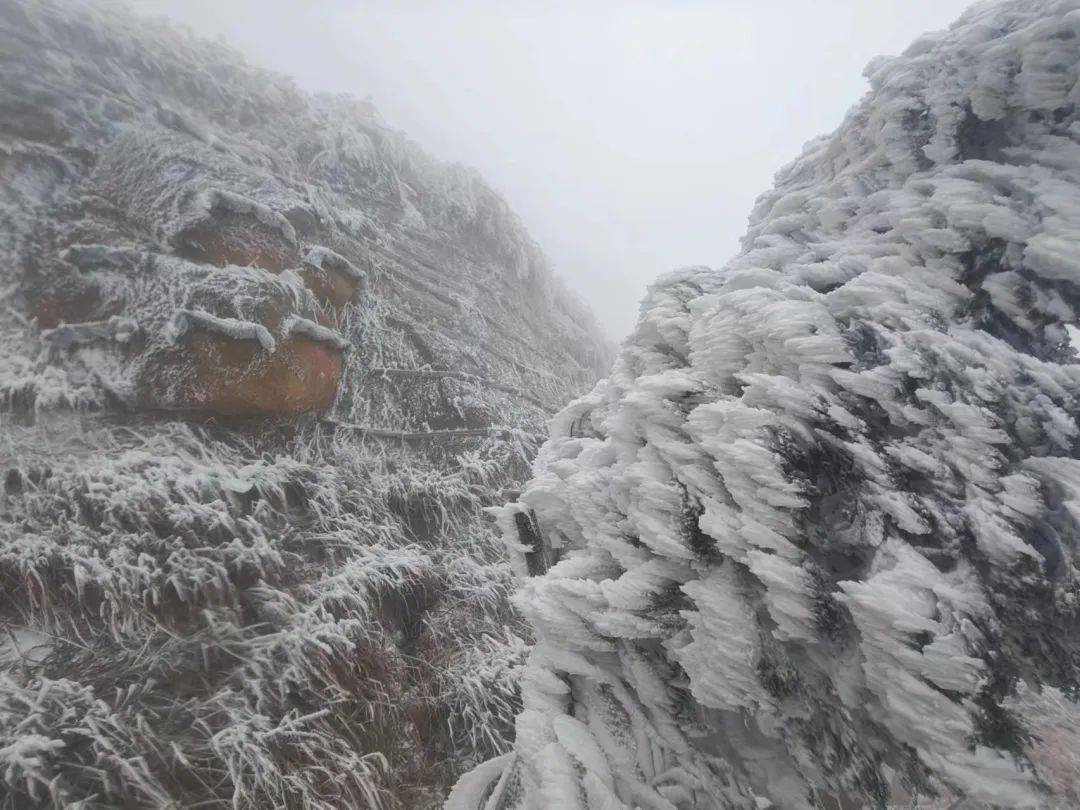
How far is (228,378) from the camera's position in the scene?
12.9 feet

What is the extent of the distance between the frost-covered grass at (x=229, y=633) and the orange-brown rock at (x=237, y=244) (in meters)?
1.72

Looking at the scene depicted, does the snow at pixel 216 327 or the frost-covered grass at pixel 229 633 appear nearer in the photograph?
the frost-covered grass at pixel 229 633

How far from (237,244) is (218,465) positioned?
225 cm

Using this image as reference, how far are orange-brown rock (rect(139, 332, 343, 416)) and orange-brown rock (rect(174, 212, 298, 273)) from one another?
0.90 m

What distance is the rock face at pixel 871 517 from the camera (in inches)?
64.9

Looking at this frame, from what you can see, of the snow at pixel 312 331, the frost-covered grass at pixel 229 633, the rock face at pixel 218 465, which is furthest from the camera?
the snow at pixel 312 331

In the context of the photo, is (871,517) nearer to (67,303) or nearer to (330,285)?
(330,285)

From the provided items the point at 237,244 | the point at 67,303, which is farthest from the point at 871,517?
the point at 67,303

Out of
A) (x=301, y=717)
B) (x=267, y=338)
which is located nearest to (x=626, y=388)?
(x=301, y=717)

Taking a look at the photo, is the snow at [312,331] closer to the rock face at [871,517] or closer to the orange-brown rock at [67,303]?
the orange-brown rock at [67,303]

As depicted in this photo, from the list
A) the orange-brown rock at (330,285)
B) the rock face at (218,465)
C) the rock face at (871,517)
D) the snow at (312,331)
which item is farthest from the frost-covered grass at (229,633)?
the orange-brown rock at (330,285)

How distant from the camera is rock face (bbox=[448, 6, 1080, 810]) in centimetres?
165

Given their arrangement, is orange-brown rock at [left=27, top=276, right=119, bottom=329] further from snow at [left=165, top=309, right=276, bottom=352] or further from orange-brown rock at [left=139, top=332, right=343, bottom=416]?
orange-brown rock at [left=139, top=332, right=343, bottom=416]

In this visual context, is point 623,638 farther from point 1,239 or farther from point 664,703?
point 1,239
